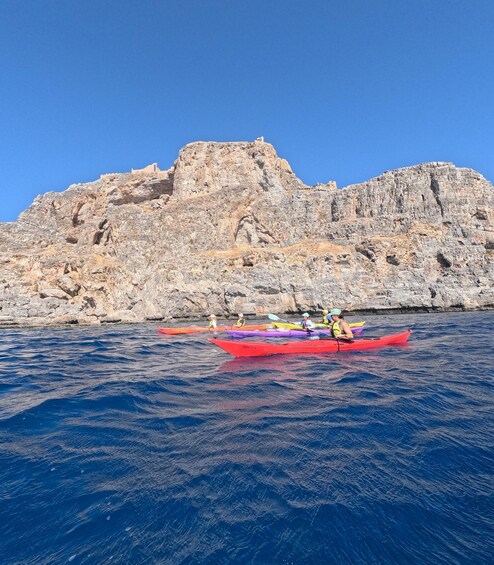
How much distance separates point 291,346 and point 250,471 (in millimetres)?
7367

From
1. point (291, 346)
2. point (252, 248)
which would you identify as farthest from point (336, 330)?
point (252, 248)

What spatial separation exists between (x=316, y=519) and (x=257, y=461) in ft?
3.61

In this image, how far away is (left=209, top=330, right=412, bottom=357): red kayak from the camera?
10368 millimetres

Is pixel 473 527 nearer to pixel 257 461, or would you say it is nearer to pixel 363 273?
pixel 257 461

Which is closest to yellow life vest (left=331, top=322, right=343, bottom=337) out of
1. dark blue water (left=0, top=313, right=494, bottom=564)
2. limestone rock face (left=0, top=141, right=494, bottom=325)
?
dark blue water (left=0, top=313, right=494, bottom=564)

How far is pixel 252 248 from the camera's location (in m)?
41.9

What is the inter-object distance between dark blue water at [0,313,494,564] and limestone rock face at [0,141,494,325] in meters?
28.8

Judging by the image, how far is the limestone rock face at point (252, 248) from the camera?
115 feet

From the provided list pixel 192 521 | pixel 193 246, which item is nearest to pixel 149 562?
pixel 192 521

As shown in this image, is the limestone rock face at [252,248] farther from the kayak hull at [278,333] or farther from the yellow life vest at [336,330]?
the yellow life vest at [336,330]

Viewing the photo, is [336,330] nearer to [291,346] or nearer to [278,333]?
[291,346]

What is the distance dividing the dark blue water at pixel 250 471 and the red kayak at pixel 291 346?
2.76 metres

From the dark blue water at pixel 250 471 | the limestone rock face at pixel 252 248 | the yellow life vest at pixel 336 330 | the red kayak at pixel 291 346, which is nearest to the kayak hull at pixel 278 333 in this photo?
the yellow life vest at pixel 336 330

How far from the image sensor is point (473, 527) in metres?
2.80
